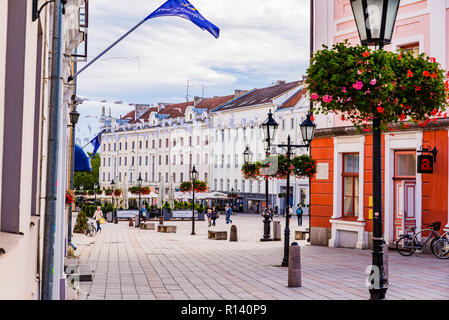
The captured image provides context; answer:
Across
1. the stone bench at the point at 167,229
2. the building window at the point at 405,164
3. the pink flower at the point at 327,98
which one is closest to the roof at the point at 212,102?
the stone bench at the point at 167,229

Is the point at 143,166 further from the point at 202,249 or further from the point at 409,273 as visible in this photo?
the point at 409,273

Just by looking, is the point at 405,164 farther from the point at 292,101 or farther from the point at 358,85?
the point at 292,101

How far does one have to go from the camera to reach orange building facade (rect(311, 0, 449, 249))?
59.5 ft

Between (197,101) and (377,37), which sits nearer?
(377,37)

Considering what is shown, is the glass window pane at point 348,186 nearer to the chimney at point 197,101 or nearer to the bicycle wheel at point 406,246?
the bicycle wheel at point 406,246

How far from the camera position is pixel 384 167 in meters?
19.8

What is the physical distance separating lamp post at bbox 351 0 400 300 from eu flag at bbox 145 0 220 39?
4345mm

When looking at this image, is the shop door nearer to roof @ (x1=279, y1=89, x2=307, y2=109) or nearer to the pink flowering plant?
the pink flowering plant

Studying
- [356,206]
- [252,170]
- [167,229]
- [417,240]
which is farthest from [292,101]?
[417,240]

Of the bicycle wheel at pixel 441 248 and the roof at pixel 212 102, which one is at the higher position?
the roof at pixel 212 102

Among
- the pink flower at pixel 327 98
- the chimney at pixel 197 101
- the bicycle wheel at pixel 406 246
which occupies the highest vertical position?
the chimney at pixel 197 101

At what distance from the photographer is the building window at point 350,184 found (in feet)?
69.9

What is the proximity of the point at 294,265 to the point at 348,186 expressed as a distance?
1022 cm

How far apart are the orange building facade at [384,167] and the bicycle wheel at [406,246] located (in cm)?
84
